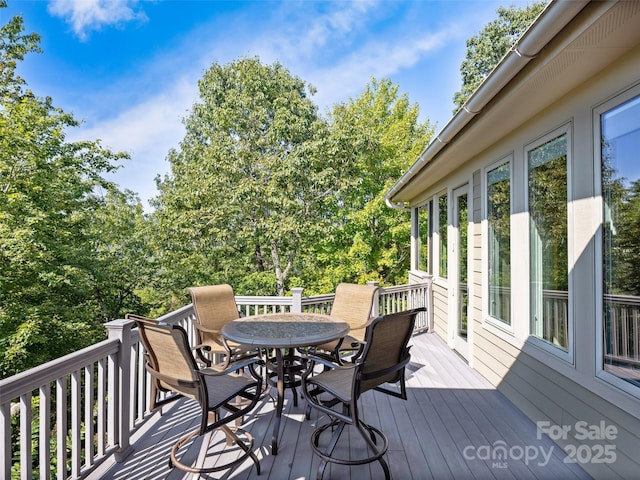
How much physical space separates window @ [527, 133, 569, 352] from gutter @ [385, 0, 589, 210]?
0.72 metres

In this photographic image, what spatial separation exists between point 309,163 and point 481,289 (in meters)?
7.67

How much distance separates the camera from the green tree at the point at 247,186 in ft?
35.4

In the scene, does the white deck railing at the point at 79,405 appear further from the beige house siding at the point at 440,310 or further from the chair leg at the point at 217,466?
the beige house siding at the point at 440,310

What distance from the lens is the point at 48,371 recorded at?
188 centimetres

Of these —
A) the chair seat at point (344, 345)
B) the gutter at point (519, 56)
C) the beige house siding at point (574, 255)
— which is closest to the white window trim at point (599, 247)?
the beige house siding at point (574, 255)

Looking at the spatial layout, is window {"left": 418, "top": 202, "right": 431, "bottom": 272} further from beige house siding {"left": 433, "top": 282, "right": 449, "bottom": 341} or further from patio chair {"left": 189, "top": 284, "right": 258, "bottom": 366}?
patio chair {"left": 189, "top": 284, "right": 258, "bottom": 366}

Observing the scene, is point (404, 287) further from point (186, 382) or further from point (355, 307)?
point (186, 382)

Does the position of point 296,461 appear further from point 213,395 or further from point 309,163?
point 309,163

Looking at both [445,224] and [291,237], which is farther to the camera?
[291,237]

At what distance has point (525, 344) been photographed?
3121 mm

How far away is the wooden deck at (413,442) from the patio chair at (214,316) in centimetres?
60

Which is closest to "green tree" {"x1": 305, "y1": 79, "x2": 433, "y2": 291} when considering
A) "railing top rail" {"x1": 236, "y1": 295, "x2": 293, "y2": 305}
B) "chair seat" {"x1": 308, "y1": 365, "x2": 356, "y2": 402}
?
"railing top rail" {"x1": 236, "y1": 295, "x2": 293, "y2": 305}


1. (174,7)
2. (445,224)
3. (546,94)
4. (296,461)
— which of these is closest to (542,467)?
(296,461)

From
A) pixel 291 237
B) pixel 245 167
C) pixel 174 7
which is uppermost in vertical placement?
pixel 174 7
